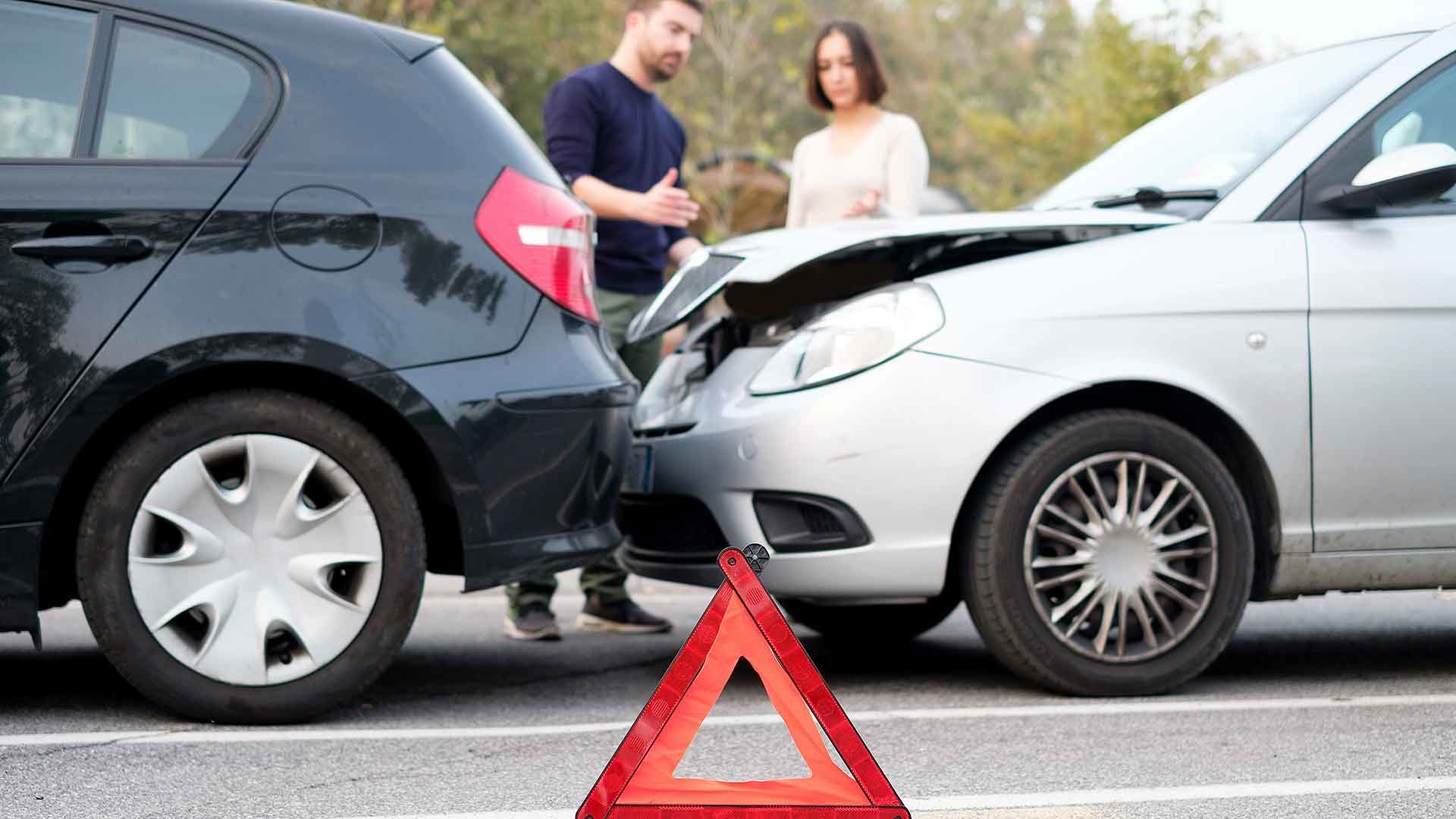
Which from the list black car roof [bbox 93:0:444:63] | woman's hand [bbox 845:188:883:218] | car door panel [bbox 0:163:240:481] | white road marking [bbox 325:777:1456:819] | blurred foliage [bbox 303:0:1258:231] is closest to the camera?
white road marking [bbox 325:777:1456:819]

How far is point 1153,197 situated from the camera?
4898 millimetres

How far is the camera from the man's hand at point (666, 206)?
5363mm

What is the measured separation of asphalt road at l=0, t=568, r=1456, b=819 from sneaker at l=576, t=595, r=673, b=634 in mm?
265

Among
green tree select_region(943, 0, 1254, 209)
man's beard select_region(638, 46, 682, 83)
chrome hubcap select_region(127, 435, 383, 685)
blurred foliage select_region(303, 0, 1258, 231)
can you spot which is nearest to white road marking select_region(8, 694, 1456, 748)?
chrome hubcap select_region(127, 435, 383, 685)

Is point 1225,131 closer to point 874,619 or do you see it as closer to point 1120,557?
point 1120,557

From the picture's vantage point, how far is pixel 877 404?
428 centimetres

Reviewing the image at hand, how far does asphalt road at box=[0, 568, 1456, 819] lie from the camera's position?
3.36m

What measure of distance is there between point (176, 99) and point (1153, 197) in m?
2.63

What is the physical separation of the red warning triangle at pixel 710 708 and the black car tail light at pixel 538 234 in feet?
4.84

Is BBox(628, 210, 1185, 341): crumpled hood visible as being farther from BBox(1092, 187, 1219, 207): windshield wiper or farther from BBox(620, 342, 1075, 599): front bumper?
BBox(620, 342, 1075, 599): front bumper

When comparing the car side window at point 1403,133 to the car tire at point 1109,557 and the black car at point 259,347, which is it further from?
the black car at point 259,347

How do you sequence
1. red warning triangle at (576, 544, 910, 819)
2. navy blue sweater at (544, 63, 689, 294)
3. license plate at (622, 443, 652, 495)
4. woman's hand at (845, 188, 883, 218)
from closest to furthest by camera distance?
1. red warning triangle at (576, 544, 910, 819)
2. license plate at (622, 443, 652, 495)
3. navy blue sweater at (544, 63, 689, 294)
4. woman's hand at (845, 188, 883, 218)

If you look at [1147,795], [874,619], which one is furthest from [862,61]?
[1147,795]

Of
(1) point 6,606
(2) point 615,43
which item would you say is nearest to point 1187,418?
(1) point 6,606
